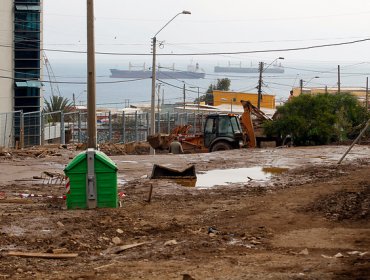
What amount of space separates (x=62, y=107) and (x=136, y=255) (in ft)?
220

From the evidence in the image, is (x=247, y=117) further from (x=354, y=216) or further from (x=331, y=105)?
(x=354, y=216)

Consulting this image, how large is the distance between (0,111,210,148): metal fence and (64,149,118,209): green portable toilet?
85.3 ft

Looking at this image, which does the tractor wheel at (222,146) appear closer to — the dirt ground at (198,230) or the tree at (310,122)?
the tree at (310,122)

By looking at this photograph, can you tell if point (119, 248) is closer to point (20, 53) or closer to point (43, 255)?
point (43, 255)

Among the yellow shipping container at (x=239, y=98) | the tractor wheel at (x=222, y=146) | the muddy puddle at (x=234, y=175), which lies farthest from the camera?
the yellow shipping container at (x=239, y=98)

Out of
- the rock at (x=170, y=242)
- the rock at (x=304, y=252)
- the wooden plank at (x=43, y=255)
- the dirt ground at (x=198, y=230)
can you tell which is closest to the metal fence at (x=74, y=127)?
the dirt ground at (x=198, y=230)

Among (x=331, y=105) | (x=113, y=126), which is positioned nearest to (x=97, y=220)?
(x=331, y=105)

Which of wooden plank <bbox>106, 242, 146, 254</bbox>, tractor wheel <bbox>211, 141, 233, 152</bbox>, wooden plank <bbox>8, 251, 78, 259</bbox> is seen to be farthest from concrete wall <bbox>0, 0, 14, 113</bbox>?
wooden plank <bbox>8, 251, 78, 259</bbox>

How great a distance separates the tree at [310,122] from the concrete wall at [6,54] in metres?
27.5

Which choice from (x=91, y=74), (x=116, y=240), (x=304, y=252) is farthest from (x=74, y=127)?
(x=304, y=252)

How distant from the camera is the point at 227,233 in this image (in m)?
12.6

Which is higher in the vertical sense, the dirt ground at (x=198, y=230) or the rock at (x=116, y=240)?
the dirt ground at (x=198, y=230)

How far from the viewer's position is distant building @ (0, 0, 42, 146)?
60469 mm

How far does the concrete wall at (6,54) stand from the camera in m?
60.0
